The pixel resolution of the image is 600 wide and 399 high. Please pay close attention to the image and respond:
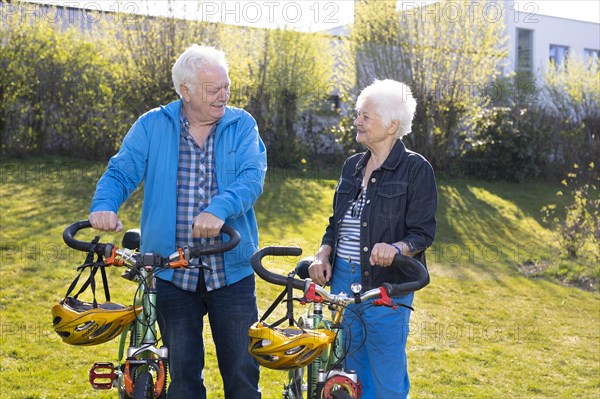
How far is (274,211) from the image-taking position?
1309 cm

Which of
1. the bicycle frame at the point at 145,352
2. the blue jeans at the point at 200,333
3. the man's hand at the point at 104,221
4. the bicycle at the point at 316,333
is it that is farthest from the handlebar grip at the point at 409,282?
the man's hand at the point at 104,221

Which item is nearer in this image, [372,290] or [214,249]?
[372,290]

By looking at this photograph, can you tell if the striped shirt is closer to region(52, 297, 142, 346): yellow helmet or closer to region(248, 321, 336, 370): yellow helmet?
region(248, 321, 336, 370): yellow helmet

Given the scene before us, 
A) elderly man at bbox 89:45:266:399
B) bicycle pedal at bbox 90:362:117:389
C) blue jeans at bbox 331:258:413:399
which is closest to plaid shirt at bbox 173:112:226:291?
elderly man at bbox 89:45:266:399

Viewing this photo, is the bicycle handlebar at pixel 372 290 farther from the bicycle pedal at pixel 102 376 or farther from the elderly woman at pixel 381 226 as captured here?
the bicycle pedal at pixel 102 376

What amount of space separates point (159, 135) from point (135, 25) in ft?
40.9

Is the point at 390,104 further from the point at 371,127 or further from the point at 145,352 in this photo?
the point at 145,352

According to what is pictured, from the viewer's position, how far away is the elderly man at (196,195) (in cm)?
356

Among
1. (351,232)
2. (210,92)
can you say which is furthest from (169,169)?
(351,232)

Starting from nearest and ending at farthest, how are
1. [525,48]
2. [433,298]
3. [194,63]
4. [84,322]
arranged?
1. [84,322]
2. [194,63]
3. [433,298]
4. [525,48]

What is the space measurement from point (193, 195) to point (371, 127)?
92 cm

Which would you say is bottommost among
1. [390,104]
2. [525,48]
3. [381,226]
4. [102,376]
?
[102,376]

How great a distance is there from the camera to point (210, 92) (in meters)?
3.57

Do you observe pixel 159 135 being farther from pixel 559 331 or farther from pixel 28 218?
pixel 28 218
